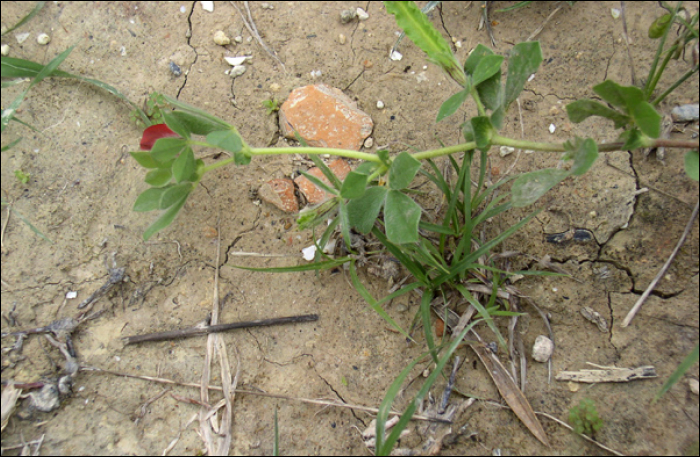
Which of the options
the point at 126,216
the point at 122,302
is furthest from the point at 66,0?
the point at 122,302

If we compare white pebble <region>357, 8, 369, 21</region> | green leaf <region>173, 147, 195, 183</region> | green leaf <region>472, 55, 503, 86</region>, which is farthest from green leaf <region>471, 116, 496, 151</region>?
white pebble <region>357, 8, 369, 21</region>

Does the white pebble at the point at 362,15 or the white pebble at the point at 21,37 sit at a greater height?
the white pebble at the point at 362,15

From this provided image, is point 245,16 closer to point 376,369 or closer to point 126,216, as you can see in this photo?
point 126,216

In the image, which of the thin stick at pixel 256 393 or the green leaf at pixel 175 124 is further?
the thin stick at pixel 256 393

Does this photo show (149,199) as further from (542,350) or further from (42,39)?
(542,350)

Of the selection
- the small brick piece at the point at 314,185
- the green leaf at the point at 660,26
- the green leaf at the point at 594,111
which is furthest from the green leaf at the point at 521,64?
the small brick piece at the point at 314,185

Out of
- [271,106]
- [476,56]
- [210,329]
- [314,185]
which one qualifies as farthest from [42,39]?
[476,56]

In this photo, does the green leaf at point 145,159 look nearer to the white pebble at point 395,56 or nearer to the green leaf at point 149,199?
the green leaf at point 149,199

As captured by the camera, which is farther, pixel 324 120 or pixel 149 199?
A: pixel 324 120

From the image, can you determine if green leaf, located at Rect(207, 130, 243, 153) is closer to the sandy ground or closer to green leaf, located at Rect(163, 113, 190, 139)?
green leaf, located at Rect(163, 113, 190, 139)
